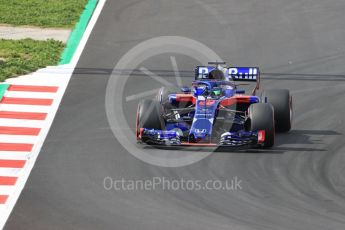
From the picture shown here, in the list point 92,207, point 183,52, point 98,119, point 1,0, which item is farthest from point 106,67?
point 92,207

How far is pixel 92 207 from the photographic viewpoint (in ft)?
57.2

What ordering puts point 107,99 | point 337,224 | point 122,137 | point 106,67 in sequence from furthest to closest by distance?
point 106,67
point 107,99
point 122,137
point 337,224

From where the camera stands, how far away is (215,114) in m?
21.1

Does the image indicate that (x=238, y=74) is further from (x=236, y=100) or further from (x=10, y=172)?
(x=10, y=172)

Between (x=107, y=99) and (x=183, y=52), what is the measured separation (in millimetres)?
4478

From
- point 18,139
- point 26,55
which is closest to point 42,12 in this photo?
point 26,55

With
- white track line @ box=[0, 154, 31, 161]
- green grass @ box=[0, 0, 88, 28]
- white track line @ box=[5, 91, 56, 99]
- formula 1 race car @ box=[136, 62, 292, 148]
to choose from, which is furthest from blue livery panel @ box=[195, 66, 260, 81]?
green grass @ box=[0, 0, 88, 28]

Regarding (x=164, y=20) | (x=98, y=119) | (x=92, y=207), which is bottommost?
(x=92, y=207)

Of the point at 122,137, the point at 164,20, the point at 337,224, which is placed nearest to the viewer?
the point at 337,224

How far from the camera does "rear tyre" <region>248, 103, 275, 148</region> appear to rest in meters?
20.5

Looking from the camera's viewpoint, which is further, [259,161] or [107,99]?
[107,99]

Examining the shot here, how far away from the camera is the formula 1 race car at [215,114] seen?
20406mm

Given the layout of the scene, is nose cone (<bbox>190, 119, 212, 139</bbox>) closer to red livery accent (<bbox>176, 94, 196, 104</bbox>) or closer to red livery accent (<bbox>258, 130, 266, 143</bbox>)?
red livery accent (<bbox>258, 130, 266, 143</bbox>)

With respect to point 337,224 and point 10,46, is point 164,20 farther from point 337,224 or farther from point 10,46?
point 337,224
